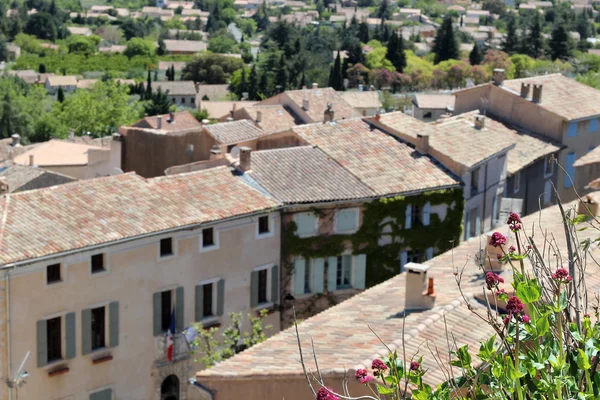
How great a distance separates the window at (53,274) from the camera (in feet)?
95.2

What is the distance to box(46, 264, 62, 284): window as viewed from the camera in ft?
95.2

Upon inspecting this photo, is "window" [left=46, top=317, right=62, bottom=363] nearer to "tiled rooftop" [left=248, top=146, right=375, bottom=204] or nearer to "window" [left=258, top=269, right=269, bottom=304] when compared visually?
"window" [left=258, top=269, right=269, bottom=304]

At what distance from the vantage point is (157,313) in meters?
31.8

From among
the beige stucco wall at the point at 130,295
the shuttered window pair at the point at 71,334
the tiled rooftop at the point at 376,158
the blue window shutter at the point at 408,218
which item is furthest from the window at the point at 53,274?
the blue window shutter at the point at 408,218

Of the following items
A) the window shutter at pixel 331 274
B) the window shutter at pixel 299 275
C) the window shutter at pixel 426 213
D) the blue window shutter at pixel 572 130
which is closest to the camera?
the window shutter at pixel 299 275

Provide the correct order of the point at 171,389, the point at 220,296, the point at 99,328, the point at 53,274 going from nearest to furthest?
1. the point at 53,274
2. the point at 99,328
3. the point at 171,389
4. the point at 220,296

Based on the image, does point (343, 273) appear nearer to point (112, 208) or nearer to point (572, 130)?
point (112, 208)

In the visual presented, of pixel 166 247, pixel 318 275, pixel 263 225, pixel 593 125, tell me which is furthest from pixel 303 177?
pixel 593 125

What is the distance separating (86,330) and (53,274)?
181 cm

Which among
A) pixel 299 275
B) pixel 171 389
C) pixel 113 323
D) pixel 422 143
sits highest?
pixel 422 143

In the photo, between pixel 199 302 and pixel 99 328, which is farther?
pixel 199 302

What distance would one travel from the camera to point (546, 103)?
48.8 m

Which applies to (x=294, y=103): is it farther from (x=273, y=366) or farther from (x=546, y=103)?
(x=273, y=366)

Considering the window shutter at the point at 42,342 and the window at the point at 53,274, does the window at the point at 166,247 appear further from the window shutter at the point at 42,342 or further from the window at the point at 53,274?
the window shutter at the point at 42,342
